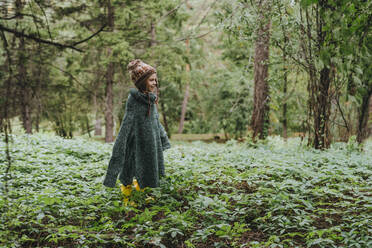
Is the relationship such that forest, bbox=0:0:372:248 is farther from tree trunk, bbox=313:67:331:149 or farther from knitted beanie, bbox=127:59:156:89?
knitted beanie, bbox=127:59:156:89

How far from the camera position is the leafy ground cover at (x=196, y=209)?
302cm

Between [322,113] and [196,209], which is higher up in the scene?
[322,113]

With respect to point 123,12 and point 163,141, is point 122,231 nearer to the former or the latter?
point 163,141

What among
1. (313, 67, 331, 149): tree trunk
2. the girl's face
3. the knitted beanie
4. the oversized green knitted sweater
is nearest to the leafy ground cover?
the oversized green knitted sweater

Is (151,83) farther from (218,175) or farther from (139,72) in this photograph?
(218,175)

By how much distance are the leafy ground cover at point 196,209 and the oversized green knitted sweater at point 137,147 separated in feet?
0.86

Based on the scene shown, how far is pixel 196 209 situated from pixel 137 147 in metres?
1.18

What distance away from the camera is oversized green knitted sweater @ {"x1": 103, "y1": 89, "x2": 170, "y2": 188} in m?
4.16

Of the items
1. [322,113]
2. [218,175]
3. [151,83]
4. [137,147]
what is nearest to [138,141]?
[137,147]

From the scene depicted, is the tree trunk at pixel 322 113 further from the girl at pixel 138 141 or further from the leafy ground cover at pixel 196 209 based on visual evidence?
the girl at pixel 138 141

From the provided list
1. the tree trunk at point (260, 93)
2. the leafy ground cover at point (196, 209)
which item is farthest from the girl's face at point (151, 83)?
the tree trunk at point (260, 93)

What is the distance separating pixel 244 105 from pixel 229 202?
38.5ft

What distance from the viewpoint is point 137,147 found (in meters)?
4.19

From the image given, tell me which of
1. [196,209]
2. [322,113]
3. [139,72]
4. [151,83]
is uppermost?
[139,72]
